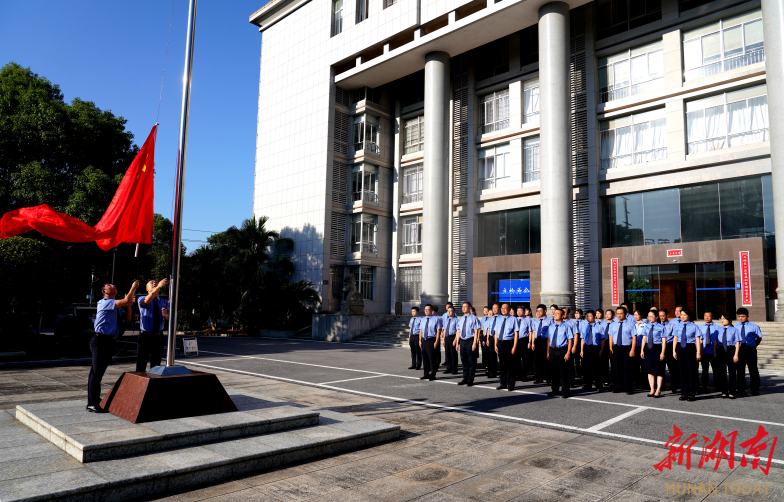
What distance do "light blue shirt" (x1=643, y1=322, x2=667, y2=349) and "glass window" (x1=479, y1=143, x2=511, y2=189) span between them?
18274 millimetres

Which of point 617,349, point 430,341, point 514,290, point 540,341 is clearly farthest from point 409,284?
point 617,349

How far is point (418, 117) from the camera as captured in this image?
1315 inches

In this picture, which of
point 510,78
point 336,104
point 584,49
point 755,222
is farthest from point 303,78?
point 755,222

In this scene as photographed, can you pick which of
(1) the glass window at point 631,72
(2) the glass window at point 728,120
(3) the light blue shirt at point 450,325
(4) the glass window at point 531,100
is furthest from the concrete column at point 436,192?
(3) the light blue shirt at point 450,325

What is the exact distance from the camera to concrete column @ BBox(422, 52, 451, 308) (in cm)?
2691

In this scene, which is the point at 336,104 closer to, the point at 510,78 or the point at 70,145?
the point at 510,78

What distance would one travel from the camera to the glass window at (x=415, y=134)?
109ft

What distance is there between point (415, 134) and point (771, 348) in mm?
22752

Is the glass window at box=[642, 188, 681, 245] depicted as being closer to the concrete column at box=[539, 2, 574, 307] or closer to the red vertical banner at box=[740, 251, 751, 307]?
the red vertical banner at box=[740, 251, 751, 307]

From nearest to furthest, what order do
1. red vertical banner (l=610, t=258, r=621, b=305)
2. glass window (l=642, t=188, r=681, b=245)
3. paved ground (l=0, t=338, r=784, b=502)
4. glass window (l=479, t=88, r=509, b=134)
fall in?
1. paved ground (l=0, t=338, r=784, b=502)
2. glass window (l=642, t=188, r=681, b=245)
3. red vertical banner (l=610, t=258, r=621, b=305)
4. glass window (l=479, t=88, r=509, b=134)

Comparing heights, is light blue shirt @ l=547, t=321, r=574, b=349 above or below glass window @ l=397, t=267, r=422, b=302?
below

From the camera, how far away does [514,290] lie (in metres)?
26.9

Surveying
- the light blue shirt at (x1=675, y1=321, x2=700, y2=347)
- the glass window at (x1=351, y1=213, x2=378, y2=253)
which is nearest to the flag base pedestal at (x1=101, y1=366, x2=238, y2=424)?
the light blue shirt at (x1=675, y1=321, x2=700, y2=347)

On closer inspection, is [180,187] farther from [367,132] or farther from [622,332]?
[367,132]
